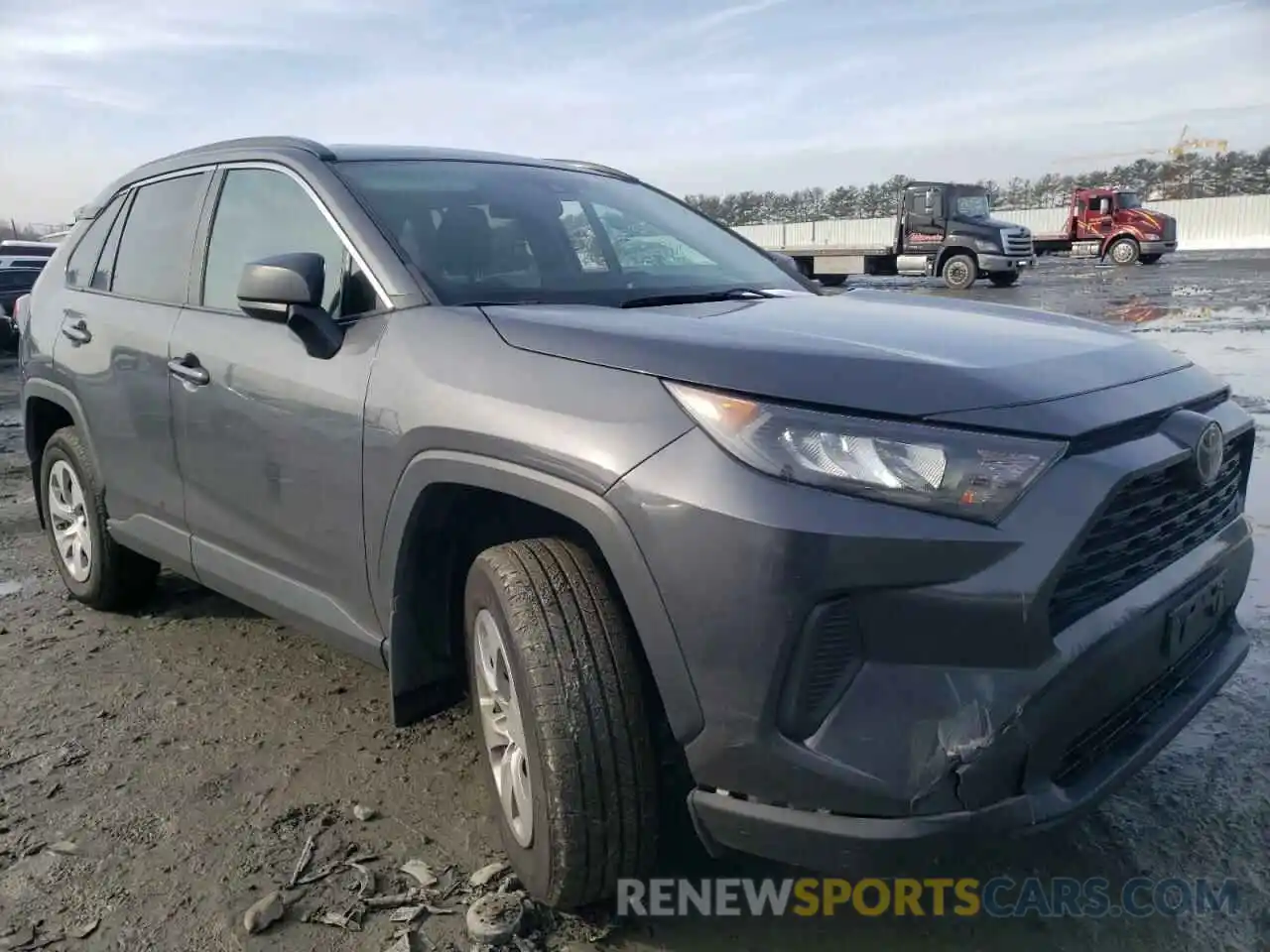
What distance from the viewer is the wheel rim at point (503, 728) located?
7.43 feet

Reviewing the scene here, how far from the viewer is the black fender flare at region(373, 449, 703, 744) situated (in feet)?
6.38

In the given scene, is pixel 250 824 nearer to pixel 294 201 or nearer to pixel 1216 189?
pixel 294 201

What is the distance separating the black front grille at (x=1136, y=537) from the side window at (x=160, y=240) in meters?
2.89

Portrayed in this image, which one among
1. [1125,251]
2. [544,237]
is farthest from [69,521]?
[1125,251]

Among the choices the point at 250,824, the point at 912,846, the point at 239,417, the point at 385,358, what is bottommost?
the point at 250,824

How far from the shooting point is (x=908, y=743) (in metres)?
1.80

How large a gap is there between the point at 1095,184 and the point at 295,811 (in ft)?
174

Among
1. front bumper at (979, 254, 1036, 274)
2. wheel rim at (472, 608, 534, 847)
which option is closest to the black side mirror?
wheel rim at (472, 608, 534, 847)

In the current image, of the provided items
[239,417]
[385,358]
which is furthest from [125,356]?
[385,358]

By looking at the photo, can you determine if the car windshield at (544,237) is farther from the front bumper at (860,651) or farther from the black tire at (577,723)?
the front bumper at (860,651)

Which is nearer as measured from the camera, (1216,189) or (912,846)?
(912,846)

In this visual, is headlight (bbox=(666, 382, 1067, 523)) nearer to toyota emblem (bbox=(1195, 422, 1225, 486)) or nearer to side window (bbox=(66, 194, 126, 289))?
toyota emblem (bbox=(1195, 422, 1225, 486))

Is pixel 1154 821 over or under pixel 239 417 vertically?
under

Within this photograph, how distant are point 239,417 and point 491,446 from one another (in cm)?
114
